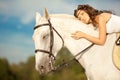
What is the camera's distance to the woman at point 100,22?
1.82m

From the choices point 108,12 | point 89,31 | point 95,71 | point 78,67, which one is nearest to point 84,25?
point 89,31

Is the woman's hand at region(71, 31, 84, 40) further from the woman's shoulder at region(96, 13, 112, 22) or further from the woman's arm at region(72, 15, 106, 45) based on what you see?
the woman's shoulder at region(96, 13, 112, 22)

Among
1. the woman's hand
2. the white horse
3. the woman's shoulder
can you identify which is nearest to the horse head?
the white horse

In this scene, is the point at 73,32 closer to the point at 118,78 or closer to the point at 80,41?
the point at 80,41

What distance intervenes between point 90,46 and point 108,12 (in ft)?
0.88

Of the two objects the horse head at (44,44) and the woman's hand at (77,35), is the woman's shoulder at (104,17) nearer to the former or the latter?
the woman's hand at (77,35)

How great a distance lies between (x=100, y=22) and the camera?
1.83 m

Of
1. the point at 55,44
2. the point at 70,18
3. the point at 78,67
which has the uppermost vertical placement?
the point at 70,18

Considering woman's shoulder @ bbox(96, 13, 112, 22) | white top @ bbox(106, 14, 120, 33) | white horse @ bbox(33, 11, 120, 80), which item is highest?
woman's shoulder @ bbox(96, 13, 112, 22)

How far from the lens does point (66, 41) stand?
1.92 meters

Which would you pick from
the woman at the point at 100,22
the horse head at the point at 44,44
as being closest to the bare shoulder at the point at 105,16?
the woman at the point at 100,22

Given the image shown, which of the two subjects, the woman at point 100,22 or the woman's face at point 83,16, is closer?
the woman at point 100,22

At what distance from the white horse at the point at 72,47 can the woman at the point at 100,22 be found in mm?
33

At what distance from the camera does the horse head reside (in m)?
1.89
